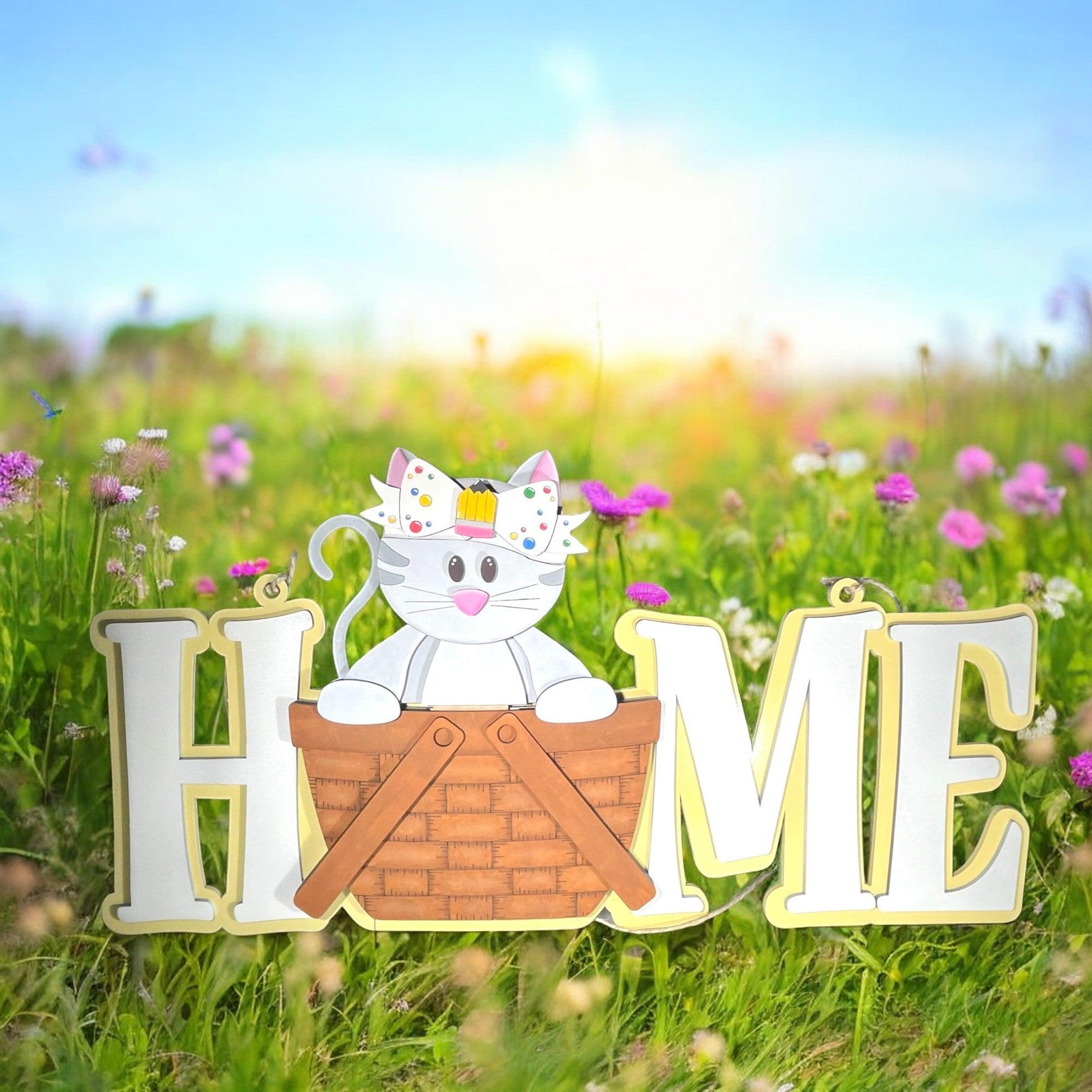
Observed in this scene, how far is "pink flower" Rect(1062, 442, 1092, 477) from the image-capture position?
2.14m

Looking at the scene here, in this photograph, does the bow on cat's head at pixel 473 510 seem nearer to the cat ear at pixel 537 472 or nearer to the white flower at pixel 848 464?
the cat ear at pixel 537 472

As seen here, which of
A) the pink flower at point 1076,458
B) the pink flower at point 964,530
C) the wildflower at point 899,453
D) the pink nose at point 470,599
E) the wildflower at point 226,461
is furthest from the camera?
the pink flower at point 1076,458

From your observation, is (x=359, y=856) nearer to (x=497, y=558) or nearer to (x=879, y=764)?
(x=497, y=558)

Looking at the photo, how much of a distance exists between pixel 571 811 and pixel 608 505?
1.10 feet

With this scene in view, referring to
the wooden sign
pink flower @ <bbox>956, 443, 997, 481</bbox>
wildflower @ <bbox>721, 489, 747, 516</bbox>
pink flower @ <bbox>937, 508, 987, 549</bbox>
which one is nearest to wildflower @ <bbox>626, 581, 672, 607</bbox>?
the wooden sign

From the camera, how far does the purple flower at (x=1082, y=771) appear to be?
1.17m

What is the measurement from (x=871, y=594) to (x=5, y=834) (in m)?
0.99

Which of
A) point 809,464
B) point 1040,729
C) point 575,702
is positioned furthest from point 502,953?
point 809,464

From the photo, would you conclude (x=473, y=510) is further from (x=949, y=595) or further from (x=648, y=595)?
(x=949, y=595)

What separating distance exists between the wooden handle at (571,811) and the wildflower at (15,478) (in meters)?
0.56

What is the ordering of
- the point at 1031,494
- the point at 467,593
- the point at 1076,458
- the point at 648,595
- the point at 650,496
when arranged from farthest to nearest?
1. the point at 1076,458
2. the point at 1031,494
3. the point at 650,496
4. the point at 648,595
5. the point at 467,593

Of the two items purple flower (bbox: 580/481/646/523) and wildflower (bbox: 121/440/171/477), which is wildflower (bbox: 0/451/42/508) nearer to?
wildflower (bbox: 121/440/171/477)

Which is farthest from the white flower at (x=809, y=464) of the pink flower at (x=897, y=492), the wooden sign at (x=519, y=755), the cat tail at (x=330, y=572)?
→ the cat tail at (x=330, y=572)

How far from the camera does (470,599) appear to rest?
40.3 inches
